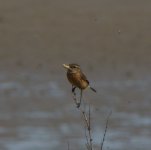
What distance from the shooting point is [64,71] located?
36.3 ft

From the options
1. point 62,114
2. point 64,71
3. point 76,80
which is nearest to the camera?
point 76,80

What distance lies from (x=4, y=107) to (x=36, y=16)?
415 cm

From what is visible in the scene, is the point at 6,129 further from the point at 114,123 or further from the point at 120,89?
the point at 120,89

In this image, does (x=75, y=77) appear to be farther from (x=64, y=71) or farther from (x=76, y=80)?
(x=64, y=71)

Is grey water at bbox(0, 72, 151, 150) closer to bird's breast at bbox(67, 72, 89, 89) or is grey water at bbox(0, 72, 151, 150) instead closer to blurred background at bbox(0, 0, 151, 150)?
blurred background at bbox(0, 0, 151, 150)

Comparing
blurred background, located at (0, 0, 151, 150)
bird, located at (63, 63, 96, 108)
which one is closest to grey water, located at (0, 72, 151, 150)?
blurred background, located at (0, 0, 151, 150)

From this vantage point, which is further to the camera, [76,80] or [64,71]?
[64,71]

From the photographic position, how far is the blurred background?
9.17 meters

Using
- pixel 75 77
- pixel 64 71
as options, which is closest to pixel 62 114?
pixel 64 71

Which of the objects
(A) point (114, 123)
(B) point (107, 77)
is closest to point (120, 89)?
(B) point (107, 77)

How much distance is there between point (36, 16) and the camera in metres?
13.9

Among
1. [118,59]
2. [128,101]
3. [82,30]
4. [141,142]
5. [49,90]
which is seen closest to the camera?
[141,142]

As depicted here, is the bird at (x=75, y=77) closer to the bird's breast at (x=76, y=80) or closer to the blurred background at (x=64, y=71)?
the bird's breast at (x=76, y=80)

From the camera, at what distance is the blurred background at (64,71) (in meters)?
9.17
